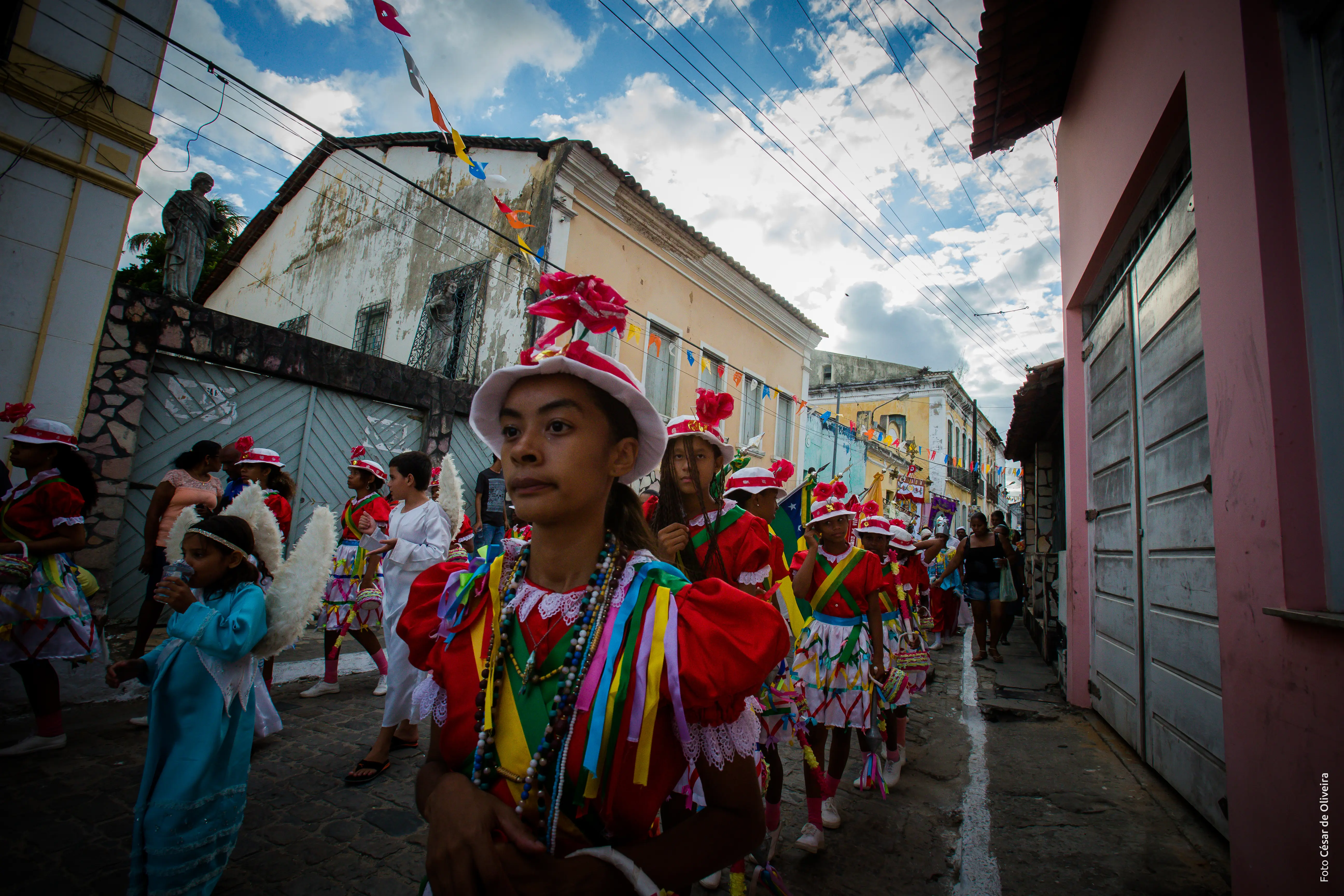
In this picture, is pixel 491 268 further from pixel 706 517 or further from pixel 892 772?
pixel 892 772

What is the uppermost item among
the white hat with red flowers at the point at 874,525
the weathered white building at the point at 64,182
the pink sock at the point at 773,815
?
the weathered white building at the point at 64,182

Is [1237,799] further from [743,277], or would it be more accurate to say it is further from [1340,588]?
[743,277]

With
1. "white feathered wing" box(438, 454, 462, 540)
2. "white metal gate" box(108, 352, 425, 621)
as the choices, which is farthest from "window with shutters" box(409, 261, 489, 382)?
"white feathered wing" box(438, 454, 462, 540)

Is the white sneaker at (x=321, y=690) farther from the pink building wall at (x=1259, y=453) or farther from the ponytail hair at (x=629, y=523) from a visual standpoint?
the pink building wall at (x=1259, y=453)

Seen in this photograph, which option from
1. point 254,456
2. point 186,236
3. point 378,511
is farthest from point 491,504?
point 186,236

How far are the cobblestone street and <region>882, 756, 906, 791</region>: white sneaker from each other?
0.08 m

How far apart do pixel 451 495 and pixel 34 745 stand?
2.71 m

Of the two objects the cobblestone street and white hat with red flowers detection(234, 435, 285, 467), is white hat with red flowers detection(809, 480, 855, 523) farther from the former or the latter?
white hat with red flowers detection(234, 435, 285, 467)

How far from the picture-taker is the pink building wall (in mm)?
2271

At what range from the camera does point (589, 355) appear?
1483 mm

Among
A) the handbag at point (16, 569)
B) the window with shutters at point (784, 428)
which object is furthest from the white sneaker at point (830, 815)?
the window with shutters at point (784, 428)

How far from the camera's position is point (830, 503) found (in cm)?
446

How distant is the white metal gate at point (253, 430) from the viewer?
7.05 metres

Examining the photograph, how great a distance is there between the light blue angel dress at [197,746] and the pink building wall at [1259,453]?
4.02m
